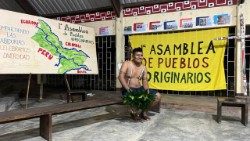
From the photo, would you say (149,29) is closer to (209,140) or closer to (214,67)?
(214,67)

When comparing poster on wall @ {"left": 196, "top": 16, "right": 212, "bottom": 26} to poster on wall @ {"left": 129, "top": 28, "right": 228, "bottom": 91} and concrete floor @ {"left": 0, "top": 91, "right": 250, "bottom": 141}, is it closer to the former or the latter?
poster on wall @ {"left": 129, "top": 28, "right": 228, "bottom": 91}

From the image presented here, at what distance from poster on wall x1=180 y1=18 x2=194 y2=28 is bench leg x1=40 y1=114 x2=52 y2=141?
4659 millimetres

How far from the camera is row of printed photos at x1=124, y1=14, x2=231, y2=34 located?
7047 mm

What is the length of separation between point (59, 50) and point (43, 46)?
0.47m

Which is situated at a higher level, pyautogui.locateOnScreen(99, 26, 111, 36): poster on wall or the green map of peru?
pyautogui.locateOnScreen(99, 26, 111, 36): poster on wall

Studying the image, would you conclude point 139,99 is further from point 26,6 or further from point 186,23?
point 26,6

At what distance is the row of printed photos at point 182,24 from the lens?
7047 mm

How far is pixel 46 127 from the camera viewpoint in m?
4.11

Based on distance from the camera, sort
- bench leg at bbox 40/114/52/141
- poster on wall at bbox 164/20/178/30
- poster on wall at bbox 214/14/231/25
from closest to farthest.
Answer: bench leg at bbox 40/114/52/141
poster on wall at bbox 214/14/231/25
poster on wall at bbox 164/20/178/30

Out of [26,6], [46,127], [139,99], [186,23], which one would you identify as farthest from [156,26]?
[46,127]

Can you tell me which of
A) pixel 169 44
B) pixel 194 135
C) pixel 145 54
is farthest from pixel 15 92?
pixel 194 135

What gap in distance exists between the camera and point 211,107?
629 cm

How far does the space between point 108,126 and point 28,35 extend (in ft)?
9.39

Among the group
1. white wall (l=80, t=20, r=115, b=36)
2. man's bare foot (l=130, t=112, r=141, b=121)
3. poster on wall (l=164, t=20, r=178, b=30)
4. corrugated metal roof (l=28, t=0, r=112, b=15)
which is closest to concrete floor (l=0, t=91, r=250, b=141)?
man's bare foot (l=130, t=112, r=141, b=121)
